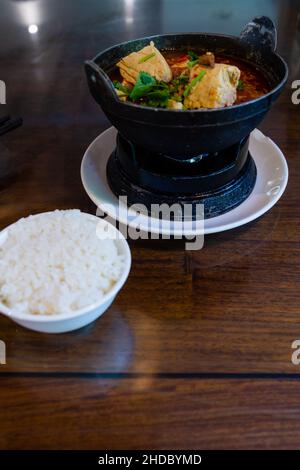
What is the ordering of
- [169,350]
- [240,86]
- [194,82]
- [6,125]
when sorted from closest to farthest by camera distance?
[169,350] → [194,82] → [240,86] → [6,125]

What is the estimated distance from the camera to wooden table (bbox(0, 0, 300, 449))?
3.01 ft

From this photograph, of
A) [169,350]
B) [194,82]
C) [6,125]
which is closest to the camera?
[169,350]

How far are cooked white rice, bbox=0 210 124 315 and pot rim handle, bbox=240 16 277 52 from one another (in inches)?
31.5

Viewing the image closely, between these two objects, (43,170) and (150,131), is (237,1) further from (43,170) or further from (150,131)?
(150,131)

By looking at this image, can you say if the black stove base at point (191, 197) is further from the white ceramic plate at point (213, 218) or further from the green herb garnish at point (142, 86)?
the green herb garnish at point (142, 86)

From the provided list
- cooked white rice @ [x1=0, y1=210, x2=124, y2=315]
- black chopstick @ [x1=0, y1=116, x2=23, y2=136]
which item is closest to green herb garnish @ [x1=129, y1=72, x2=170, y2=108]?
cooked white rice @ [x1=0, y1=210, x2=124, y2=315]

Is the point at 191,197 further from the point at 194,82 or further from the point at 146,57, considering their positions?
the point at 146,57

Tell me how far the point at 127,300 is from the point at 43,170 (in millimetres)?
660

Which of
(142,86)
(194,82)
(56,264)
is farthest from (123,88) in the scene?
(56,264)

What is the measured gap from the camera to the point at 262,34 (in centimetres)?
147

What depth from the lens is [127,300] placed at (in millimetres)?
1161

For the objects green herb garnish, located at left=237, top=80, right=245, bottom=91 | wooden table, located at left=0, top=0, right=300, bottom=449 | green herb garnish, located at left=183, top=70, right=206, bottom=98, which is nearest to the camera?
wooden table, located at left=0, top=0, right=300, bottom=449

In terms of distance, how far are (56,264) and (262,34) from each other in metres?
0.98

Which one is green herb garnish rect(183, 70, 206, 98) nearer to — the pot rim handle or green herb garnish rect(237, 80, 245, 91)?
green herb garnish rect(237, 80, 245, 91)
